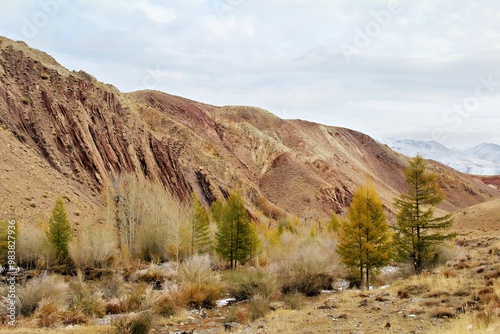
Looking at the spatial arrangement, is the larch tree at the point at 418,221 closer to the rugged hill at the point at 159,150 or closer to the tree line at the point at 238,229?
the tree line at the point at 238,229

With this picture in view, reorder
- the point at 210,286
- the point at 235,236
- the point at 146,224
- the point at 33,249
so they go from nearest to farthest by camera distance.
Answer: the point at 210,286 < the point at 33,249 < the point at 235,236 < the point at 146,224

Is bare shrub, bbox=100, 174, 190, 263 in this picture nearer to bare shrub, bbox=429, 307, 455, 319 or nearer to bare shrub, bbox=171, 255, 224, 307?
bare shrub, bbox=171, 255, 224, 307

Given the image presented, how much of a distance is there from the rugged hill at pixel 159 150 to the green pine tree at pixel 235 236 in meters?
14.2

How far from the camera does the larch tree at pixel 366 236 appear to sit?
28.5 meters

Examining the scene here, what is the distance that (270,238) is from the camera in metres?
50.0

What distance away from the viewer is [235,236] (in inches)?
1502

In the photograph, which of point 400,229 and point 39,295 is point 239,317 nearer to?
point 39,295

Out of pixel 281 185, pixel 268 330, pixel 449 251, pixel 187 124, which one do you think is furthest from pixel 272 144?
pixel 268 330

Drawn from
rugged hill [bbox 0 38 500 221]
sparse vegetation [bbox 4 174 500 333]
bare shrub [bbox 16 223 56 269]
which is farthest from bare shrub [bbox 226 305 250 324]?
rugged hill [bbox 0 38 500 221]

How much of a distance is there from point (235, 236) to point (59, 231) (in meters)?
14.5

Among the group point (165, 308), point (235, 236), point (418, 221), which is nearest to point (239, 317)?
point (165, 308)

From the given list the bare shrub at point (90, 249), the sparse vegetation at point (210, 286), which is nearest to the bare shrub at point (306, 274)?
the sparse vegetation at point (210, 286)

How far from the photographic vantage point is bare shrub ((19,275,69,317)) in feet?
64.7

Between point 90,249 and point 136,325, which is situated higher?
point 90,249
